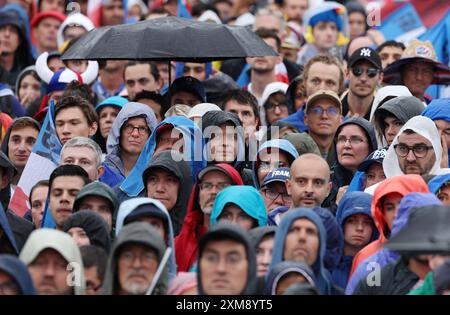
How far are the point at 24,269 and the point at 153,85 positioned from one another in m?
6.44

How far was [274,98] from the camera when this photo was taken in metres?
15.4

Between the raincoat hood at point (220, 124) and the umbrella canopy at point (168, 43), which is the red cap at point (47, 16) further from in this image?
the raincoat hood at point (220, 124)

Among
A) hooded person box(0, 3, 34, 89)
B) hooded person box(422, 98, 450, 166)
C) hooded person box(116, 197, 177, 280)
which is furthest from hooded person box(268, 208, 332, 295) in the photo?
hooded person box(0, 3, 34, 89)

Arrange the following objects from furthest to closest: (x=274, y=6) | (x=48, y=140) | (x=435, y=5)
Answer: (x=274, y=6) < (x=435, y=5) < (x=48, y=140)

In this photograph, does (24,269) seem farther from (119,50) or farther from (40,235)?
(119,50)

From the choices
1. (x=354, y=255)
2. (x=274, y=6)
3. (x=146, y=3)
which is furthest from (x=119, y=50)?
(x=146, y=3)

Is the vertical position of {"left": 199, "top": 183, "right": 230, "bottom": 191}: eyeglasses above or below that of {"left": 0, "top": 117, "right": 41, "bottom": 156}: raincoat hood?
below

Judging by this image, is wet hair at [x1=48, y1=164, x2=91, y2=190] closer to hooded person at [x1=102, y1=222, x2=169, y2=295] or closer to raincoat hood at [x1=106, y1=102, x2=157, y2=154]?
raincoat hood at [x1=106, y1=102, x2=157, y2=154]

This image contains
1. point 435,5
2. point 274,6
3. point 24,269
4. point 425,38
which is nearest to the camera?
point 24,269

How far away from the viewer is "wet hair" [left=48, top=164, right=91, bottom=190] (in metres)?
11.8

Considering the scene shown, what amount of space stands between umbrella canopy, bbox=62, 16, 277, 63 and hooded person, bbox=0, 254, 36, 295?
14.5 feet

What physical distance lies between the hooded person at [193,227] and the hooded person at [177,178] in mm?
139

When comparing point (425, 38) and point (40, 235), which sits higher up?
point (425, 38)
